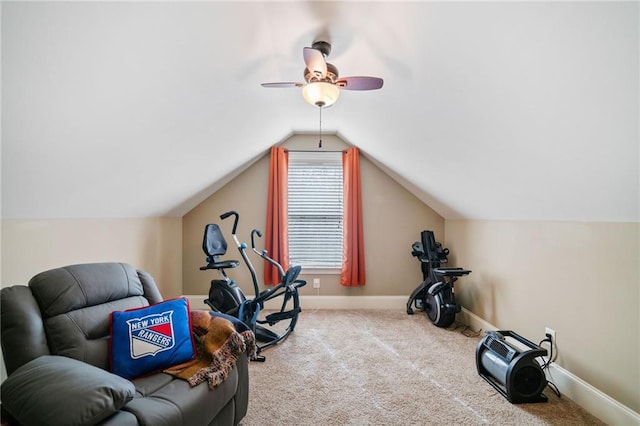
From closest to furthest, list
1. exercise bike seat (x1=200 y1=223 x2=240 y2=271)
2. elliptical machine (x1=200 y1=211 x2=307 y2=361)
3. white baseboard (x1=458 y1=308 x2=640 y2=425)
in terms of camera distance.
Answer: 1. white baseboard (x1=458 y1=308 x2=640 y2=425)
2. elliptical machine (x1=200 y1=211 x2=307 y2=361)
3. exercise bike seat (x1=200 y1=223 x2=240 y2=271)

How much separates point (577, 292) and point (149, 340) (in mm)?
2782

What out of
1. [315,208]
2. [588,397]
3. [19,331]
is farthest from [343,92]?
[588,397]

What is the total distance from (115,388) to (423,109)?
2438 millimetres

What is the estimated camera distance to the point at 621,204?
71.4 inches

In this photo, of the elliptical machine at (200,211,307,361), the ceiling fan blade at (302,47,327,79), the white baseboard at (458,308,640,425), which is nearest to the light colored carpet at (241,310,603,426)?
the white baseboard at (458,308,640,425)

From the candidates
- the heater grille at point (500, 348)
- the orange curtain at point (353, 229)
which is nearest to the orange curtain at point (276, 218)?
the orange curtain at point (353, 229)

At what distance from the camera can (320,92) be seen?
2.08m

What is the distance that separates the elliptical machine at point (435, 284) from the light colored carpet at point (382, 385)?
20 cm

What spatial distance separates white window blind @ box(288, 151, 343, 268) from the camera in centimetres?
440

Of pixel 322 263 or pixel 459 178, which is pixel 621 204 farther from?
pixel 322 263

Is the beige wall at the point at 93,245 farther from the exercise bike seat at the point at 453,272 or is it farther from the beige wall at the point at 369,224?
the exercise bike seat at the point at 453,272

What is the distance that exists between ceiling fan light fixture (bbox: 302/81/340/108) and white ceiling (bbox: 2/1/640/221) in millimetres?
318

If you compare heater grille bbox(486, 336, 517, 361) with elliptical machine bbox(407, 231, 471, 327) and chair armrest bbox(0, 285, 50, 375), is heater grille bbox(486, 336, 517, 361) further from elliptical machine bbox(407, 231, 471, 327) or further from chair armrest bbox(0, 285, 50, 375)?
chair armrest bbox(0, 285, 50, 375)

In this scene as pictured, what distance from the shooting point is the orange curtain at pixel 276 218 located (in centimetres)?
420
